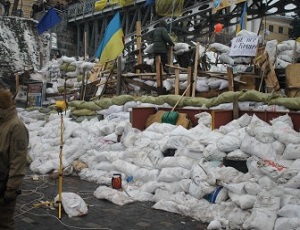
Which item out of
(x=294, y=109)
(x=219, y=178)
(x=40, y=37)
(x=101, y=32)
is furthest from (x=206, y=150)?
(x=101, y=32)

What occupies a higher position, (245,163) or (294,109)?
(294,109)

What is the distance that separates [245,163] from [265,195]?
796 mm

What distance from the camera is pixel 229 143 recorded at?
568 centimetres

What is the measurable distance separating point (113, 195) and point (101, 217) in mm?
738

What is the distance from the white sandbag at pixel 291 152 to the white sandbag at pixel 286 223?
0.96m

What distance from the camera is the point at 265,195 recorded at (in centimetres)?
464

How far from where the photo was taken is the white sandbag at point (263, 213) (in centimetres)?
436

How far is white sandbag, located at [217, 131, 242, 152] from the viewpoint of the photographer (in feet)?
18.5

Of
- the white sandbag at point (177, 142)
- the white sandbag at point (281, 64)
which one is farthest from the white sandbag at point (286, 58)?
the white sandbag at point (177, 142)

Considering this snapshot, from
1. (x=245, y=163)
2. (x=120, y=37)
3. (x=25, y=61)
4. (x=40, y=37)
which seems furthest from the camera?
(x=40, y=37)

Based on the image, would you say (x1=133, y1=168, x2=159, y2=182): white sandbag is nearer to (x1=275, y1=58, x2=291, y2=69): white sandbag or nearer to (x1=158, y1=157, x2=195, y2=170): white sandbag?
(x1=158, y1=157, x2=195, y2=170): white sandbag

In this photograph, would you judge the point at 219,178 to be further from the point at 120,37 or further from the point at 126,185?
the point at 120,37

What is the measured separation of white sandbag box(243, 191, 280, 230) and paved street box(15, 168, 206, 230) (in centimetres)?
57

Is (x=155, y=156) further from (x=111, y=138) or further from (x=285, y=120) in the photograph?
(x=285, y=120)
